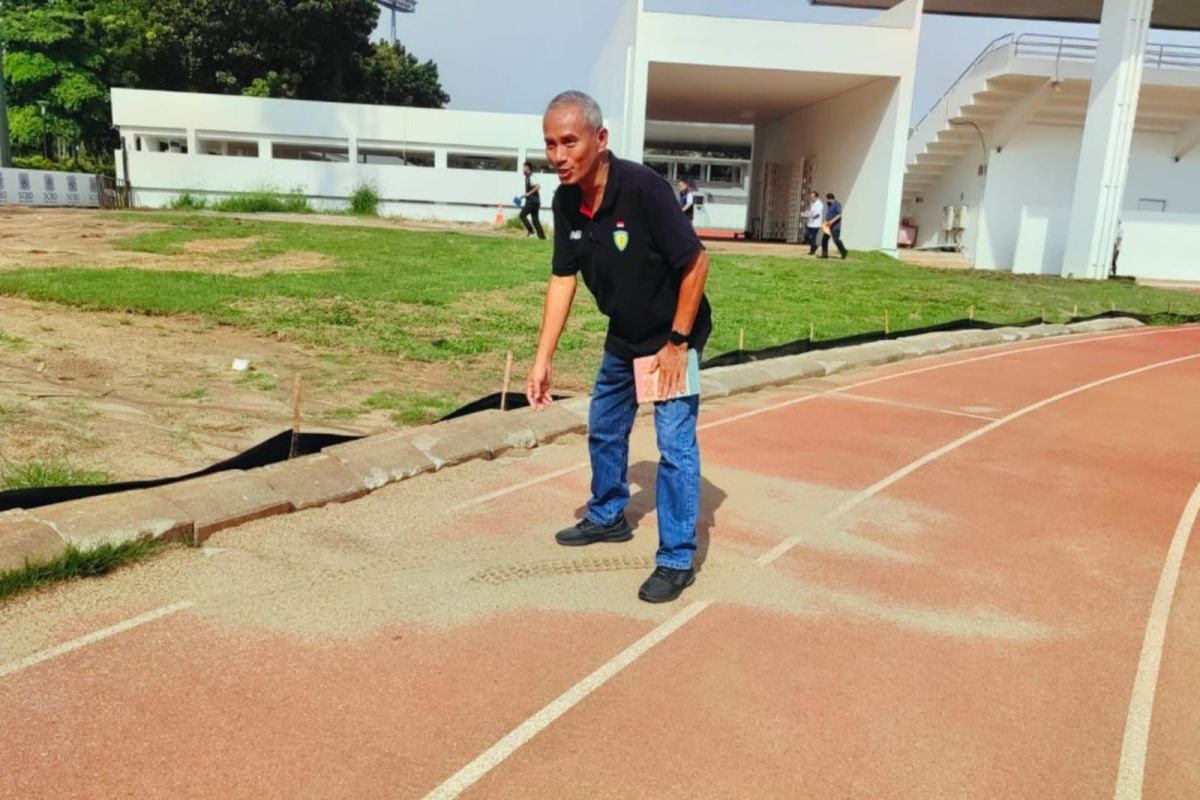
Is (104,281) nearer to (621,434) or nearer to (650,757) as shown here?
(621,434)

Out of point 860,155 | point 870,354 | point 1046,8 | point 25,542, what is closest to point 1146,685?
point 25,542

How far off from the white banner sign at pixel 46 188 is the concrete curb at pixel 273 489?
29602 mm

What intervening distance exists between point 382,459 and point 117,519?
62.7 inches

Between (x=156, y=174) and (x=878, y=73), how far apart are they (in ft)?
77.7

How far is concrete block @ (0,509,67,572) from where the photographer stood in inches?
146

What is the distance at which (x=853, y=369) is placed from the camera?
10445 millimetres

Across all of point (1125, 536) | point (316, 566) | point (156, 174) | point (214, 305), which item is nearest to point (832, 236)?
point (214, 305)

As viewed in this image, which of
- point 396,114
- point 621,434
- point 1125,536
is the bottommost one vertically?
point 1125,536

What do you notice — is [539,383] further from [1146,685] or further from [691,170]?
[691,170]

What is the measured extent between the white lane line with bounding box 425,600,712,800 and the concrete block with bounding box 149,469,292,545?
7.15ft

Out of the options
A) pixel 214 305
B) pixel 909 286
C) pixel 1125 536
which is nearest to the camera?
pixel 1125 536

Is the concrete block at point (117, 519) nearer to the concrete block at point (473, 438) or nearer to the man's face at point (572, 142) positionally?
the concrete block at point (473, 438)

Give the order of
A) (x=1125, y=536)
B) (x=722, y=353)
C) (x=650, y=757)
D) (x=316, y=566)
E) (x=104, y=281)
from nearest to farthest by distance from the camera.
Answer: (x=650, y=757) < (x=316, y=566) < (x=1125, y=536) < (x=722, y=353) < (x=104, y=281)

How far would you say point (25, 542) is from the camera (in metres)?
3.79
